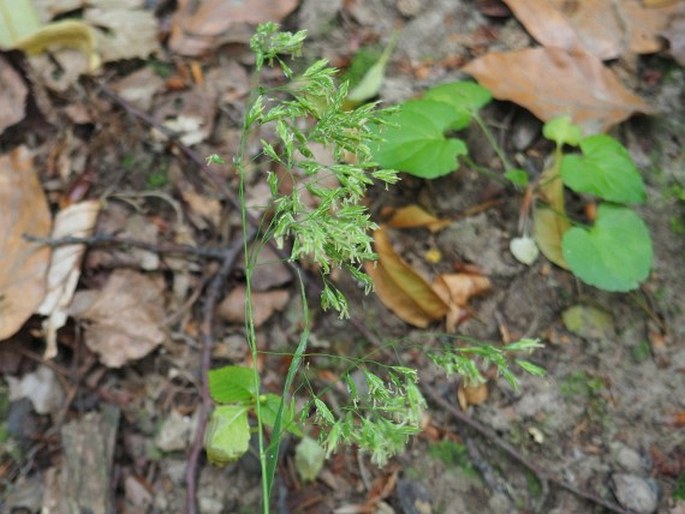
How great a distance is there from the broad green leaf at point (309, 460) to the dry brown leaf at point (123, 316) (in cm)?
59

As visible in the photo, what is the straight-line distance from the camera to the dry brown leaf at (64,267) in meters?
2.14

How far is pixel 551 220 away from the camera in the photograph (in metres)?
2.30

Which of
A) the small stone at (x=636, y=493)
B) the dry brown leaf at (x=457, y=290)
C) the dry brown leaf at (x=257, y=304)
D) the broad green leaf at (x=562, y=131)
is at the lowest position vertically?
the small stone at (x=636, y=493)

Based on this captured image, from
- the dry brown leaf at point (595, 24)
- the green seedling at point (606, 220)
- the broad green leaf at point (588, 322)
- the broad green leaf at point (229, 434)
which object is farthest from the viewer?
the dry brown leaf at point (595, 24)

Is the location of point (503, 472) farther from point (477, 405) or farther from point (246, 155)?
point (246, 155)

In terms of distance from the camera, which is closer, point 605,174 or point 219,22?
point 605,174

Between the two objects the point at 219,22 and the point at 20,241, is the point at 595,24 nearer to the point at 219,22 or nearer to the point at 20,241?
the point at 219,22

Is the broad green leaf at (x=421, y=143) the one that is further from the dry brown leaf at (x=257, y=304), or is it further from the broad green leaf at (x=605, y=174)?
the dry brown leaf at (x=257, y=304)

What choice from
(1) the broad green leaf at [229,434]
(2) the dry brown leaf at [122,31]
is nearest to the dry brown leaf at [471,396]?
(1) the broad green leaf at [229,434]

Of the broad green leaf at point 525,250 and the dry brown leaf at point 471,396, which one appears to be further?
the broad green leaf at point 525,250

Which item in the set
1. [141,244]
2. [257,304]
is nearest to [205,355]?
[257,304]

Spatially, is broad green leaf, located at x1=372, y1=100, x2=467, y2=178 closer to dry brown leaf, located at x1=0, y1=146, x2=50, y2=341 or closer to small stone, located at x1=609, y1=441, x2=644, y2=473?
small stone, located at x1=609, y1=441, x2=644, y2=473

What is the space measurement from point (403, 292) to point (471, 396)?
1.33 ft

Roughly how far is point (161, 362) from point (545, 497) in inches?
51.1
